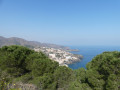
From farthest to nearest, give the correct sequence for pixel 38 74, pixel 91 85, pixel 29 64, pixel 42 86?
pixel 29 64
pixel 38 74
pixel 42 86
pixel 91 85

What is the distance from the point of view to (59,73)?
15.5 ft

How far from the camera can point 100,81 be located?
358cm

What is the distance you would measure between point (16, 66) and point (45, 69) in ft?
7.90

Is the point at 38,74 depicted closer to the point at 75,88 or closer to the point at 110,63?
the point at 75,88

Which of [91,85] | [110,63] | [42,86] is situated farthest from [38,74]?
[110,63]

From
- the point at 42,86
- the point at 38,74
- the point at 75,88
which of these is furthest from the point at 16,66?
the point at 75,88

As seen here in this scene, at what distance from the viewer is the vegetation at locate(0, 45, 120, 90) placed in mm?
3449

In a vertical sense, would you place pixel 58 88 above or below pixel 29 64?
below

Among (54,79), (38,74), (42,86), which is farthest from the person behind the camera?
(38,74)

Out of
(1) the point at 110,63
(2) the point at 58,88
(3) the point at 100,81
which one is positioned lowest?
(2) the point at 58,88

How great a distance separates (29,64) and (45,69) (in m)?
1.45

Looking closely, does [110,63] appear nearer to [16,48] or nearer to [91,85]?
[91,85]

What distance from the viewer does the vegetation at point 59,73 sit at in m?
3.45

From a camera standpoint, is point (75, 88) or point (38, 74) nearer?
point (75, 88)
